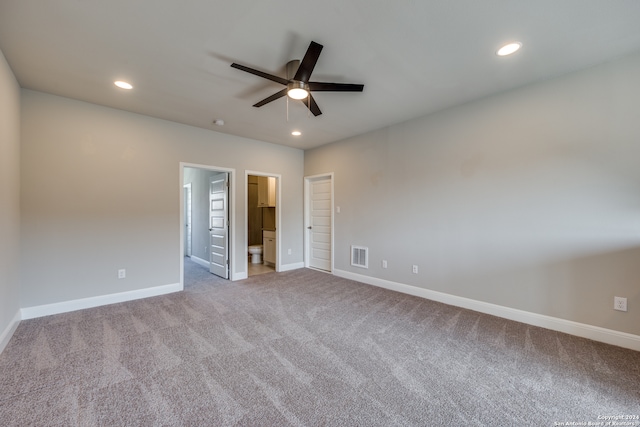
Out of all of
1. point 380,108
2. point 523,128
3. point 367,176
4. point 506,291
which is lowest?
point 506,291

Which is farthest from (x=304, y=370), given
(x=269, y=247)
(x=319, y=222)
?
(x=269, y=247)

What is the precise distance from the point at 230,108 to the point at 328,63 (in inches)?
68.5

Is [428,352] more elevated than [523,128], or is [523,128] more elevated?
[523,128]

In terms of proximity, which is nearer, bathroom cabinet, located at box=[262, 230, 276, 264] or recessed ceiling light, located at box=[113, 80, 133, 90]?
recessed ceiling light, located at box=[113, 80, 133, 90]

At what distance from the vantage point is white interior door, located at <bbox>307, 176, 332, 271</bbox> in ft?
18.3

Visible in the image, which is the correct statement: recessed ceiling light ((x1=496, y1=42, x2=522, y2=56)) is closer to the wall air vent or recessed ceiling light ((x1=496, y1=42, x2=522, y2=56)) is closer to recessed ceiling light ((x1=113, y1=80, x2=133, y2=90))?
the wall air vent

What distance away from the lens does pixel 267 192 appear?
21.2 feet

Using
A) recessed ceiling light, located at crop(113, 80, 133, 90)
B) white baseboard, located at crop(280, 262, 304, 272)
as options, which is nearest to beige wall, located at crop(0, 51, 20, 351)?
recessed ceiling light, located at crop(113, 80, 133, 90)

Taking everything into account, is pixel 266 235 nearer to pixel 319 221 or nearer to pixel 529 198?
pixel 319 221

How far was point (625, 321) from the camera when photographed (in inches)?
96.7

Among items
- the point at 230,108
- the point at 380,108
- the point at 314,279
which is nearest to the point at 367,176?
the point at 380,108

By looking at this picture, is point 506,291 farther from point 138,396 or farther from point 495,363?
point 138,396

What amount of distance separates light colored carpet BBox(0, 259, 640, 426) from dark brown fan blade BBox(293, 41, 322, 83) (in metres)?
2.51

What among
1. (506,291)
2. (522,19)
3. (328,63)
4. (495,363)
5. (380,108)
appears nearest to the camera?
(522,19)
